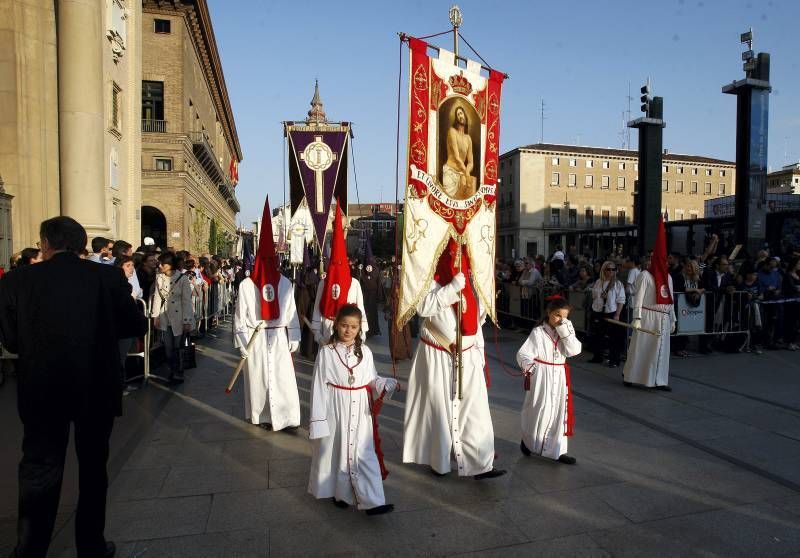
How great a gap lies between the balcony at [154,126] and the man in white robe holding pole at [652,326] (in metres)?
28.4

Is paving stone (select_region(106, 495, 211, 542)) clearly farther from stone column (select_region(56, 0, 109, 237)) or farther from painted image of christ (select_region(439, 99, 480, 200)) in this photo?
stone column (select_region(56, 0, 109, 237))

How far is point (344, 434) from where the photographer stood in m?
3.96

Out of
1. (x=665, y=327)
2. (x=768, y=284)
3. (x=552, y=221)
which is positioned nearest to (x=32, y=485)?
(x=665, y=327)

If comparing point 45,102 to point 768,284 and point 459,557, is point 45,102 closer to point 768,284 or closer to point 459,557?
point 459,557

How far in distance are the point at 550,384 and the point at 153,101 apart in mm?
31523

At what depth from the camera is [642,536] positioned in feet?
12.1

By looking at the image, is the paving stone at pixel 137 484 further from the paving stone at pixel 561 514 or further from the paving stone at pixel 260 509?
the paving stone at pixel 561 514

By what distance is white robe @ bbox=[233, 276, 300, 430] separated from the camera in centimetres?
607

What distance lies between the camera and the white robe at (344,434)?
3920 mm

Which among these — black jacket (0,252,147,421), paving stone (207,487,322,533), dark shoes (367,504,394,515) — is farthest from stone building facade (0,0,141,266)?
dark shoes (367,504,394,515)

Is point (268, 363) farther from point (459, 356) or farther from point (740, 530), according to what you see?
point (740, 530)

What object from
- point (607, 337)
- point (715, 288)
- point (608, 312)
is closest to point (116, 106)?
point (608, 312)

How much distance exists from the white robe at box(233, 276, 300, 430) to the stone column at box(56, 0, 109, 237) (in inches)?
344

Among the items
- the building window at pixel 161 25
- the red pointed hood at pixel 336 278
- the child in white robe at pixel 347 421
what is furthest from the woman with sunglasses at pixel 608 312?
the building window at pixel 161 25
